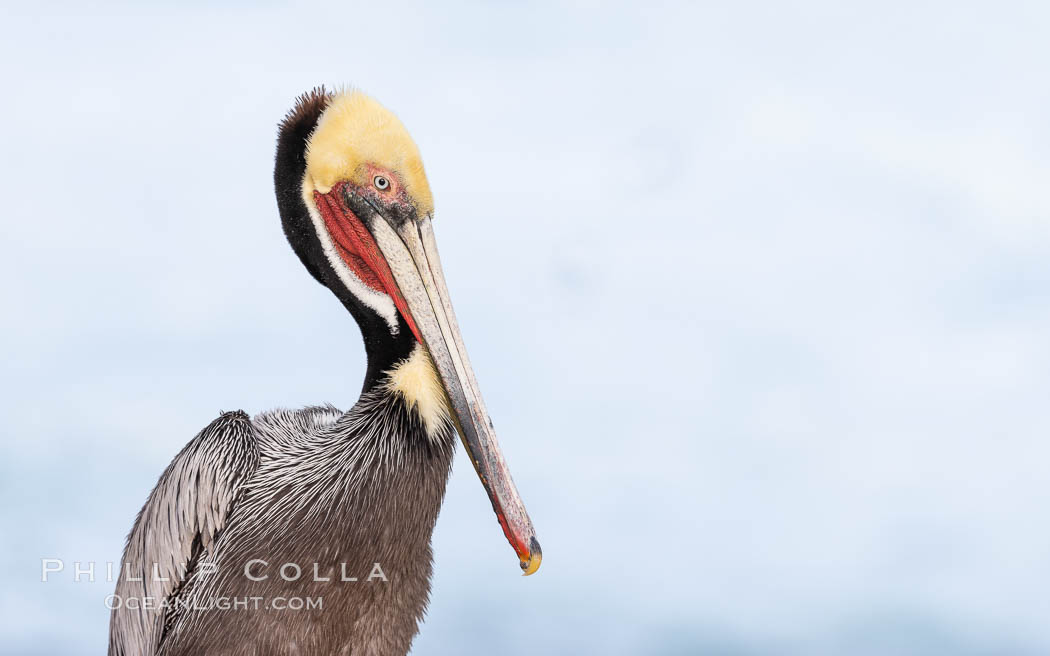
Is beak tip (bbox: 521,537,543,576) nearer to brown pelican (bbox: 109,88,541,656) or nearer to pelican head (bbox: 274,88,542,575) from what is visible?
brown pelican (bbox: 109,88,541,656)

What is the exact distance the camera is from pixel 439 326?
506 cm

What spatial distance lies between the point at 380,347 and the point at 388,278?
1.02 ft

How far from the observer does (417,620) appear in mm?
5312

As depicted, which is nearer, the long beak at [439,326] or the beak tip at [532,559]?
the beak tip at [532,559]

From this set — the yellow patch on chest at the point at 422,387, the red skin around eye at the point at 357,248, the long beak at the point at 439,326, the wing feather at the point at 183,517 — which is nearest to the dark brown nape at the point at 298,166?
the red skin around eye at the point at 357,248

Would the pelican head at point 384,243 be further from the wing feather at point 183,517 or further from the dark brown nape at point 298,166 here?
the wing feather at point 183,517

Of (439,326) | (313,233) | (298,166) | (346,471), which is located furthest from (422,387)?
(298,166)

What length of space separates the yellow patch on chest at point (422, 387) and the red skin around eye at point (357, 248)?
108mm

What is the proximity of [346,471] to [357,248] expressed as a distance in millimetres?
985

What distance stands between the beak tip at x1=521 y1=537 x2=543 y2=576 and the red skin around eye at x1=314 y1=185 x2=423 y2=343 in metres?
1.03

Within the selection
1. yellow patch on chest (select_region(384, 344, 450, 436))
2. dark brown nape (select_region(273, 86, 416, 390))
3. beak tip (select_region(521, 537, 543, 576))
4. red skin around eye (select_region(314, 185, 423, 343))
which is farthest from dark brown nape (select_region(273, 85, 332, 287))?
beak tip (select_region(521, 537, 543, 576))

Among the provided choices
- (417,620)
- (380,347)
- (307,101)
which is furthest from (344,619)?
(307,101)

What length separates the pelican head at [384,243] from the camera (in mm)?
5035

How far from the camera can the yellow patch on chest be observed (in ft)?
16.5
